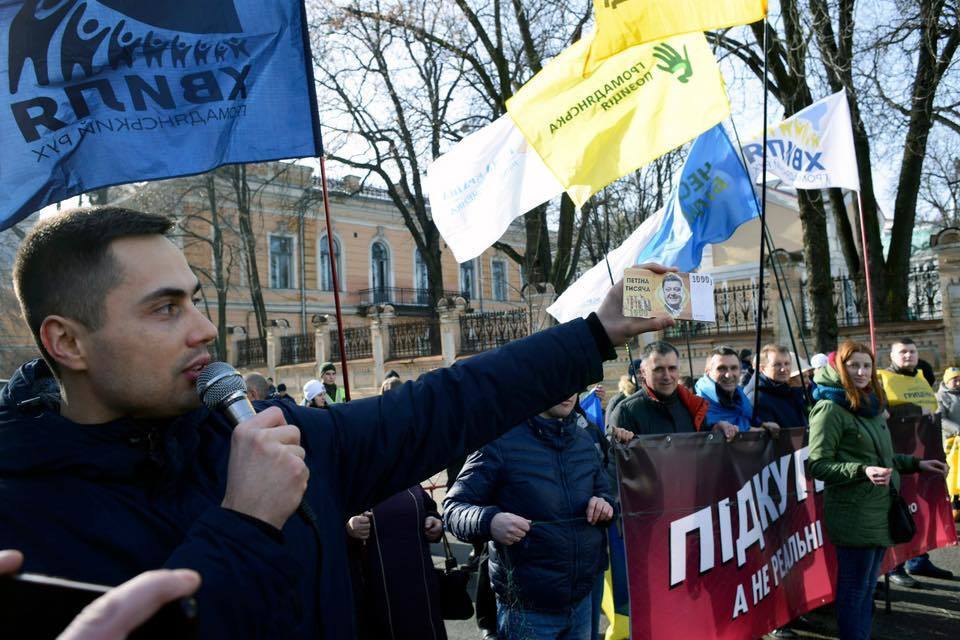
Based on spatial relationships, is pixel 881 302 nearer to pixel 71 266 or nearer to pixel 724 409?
pixel 724 409

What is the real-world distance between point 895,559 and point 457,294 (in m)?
38.0

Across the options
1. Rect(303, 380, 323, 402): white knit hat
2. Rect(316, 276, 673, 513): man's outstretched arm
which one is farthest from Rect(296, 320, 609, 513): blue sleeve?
Rect(303, 380, 323, 402): white knit hat

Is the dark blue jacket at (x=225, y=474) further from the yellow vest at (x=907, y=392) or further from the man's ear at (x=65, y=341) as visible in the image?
the yellow vest at (x=907, y=392)

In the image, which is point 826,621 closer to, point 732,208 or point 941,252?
point 732,208

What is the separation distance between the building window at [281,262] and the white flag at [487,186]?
33.8m

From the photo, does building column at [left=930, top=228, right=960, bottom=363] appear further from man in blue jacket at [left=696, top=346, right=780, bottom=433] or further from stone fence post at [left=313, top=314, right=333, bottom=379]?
stone fence post at [left=313, top=314, right=333, bottom=379]

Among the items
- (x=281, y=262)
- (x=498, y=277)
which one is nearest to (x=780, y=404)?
(x=281, y=262)

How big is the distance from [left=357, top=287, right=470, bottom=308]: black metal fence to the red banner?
121ft

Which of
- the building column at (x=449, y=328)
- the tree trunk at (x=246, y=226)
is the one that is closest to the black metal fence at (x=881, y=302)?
the building column at (x=449, y=328)

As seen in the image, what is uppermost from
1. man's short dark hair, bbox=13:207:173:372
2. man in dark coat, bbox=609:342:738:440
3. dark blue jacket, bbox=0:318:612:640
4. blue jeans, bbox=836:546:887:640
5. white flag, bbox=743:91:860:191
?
white flag, bbox=743:91:860:191

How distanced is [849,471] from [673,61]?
9.20 feet

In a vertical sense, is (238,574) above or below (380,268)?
below

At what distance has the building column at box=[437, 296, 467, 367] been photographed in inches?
888

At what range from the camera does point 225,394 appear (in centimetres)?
168
